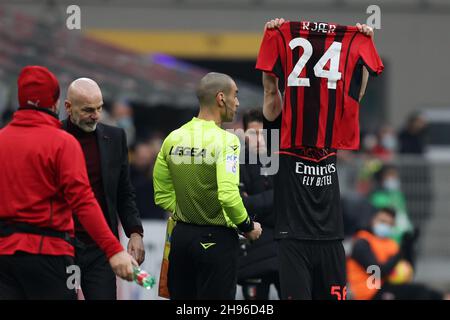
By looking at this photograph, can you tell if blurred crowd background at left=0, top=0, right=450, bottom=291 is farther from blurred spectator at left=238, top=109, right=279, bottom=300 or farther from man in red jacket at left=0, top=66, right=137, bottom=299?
man in red jacket at left=0, top=66, right=137, bottom=299

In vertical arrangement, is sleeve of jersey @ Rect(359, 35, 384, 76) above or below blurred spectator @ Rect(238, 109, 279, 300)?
above

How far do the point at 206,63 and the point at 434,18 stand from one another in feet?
16.8

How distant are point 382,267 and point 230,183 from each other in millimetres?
6700

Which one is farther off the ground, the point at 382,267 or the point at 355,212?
the point at 355,212

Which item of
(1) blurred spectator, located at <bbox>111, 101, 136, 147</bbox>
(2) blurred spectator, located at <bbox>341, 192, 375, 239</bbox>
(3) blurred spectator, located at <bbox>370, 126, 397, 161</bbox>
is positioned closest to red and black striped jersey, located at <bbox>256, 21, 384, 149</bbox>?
(2) blurred spectator, located at <bbox>341, 192, 375, 239</bbox>

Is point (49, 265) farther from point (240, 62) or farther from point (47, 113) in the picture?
point (240, 62)

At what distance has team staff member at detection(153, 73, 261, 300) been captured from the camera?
29.7 feet

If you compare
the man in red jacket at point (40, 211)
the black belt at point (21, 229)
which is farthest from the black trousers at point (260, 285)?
the black belt at point (21, 229)

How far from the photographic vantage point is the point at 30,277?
7824mm

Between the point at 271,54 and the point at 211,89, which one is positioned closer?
the point at 211,89

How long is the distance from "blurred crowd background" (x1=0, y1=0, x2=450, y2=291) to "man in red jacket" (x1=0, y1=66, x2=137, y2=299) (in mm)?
4505

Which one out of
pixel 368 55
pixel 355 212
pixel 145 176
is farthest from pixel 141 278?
pixel 355 212

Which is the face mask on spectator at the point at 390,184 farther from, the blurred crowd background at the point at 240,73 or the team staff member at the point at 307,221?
the team staff member at the point at 307,221

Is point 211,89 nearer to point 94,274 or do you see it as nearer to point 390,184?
point 94,274
